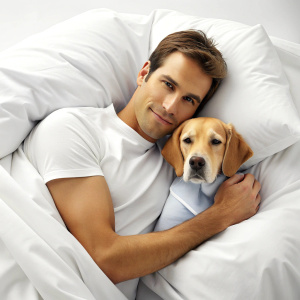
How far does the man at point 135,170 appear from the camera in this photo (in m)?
1.51

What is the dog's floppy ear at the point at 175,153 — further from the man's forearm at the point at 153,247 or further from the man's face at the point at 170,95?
the man's forearm at the point at 153,247

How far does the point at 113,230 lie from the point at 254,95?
3.09 feet

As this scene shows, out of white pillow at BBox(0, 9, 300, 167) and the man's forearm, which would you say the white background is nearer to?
white pillow at BBox(0, 9, 300, 167)

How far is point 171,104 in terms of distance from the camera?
6.08 ft

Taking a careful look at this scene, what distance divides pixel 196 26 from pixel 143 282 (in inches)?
56.7

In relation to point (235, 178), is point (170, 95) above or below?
above

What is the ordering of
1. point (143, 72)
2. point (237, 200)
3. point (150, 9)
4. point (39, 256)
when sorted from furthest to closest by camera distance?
point (150, 9)
point (143, 72)
point (237, 200)
point (39, 256)

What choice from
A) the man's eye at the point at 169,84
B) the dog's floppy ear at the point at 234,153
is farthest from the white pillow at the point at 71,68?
the dog's floppy ear at the point at 234,153

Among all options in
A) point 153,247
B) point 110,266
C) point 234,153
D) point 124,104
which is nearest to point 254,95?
point 234,153

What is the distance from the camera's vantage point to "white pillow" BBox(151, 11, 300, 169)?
70.2 inches

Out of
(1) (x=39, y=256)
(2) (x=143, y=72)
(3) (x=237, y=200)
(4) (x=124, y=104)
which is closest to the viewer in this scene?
(1) (x=39, y=256)

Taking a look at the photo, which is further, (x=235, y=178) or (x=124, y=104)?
(x=124, y=104)

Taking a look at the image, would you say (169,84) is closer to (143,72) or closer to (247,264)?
(143,72)

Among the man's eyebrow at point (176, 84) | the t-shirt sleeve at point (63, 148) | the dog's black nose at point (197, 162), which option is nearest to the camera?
the t-shirt sleeve at point (63, 148)
